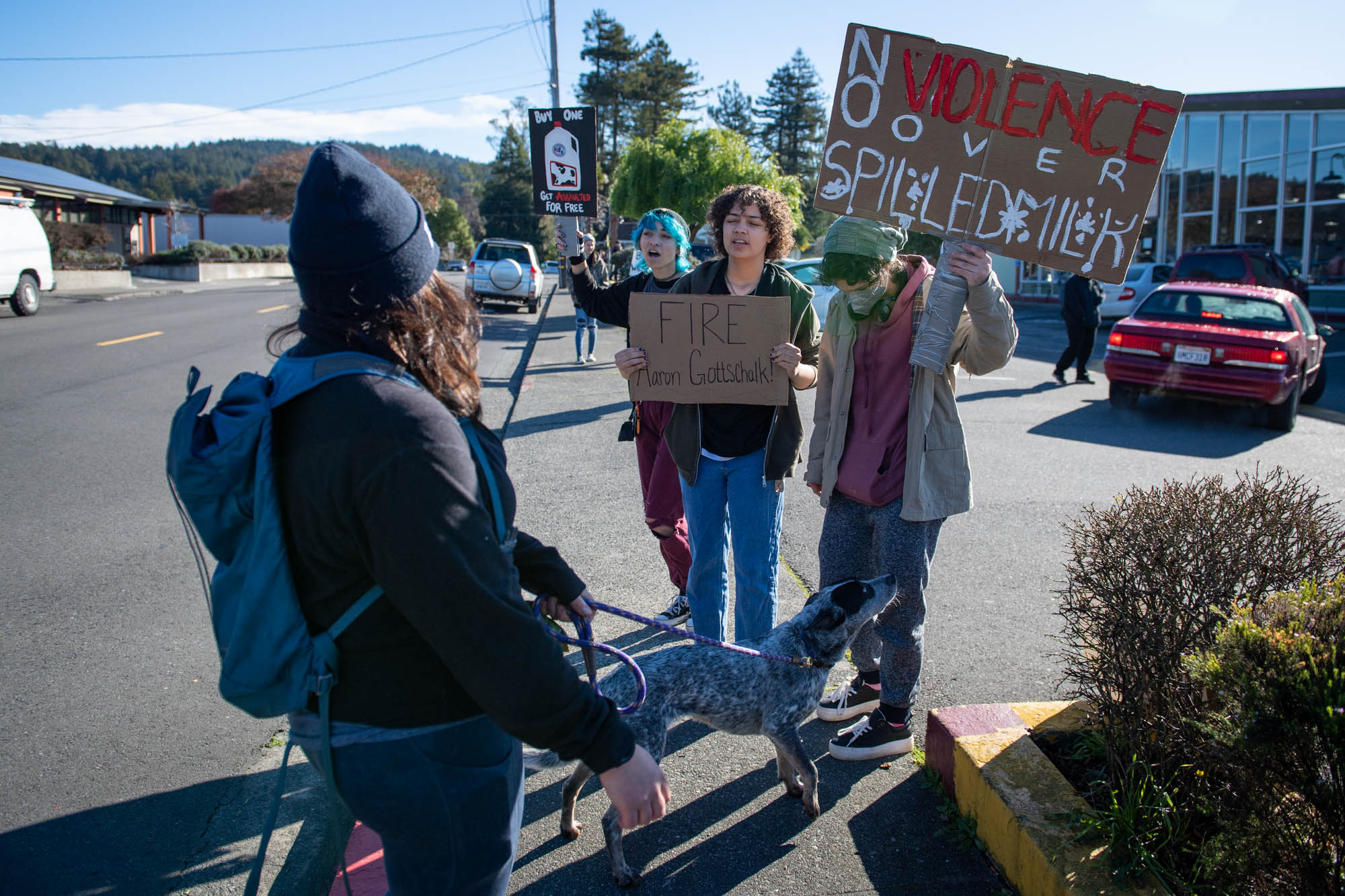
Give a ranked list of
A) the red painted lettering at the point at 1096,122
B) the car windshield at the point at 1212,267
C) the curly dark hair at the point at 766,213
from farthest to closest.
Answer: the car windshield at the point at 1212,267, the curly dark hair at the point at 766,213, the red painted lettering at the point at 1096,122

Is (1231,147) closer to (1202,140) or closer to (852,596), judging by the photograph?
(1202,140)

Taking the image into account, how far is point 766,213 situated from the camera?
3617 millimetres

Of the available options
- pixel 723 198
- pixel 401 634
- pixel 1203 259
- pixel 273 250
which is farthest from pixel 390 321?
pixel 273 250

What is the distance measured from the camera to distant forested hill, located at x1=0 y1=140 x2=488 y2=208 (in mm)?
112875

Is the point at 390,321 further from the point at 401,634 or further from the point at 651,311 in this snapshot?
the point at 651,311

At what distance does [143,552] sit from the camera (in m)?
5.45

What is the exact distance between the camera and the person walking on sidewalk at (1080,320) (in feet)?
38.9

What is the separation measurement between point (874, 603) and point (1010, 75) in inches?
75.6

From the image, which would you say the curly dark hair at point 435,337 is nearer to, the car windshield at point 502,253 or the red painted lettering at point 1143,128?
the red painted lettering at point 1143,128

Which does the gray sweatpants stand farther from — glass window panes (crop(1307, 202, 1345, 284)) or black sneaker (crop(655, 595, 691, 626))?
glass window panes (crop(1307, 202, 1345, 284))

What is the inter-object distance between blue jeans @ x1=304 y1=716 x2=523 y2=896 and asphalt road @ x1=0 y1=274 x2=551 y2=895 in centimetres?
129

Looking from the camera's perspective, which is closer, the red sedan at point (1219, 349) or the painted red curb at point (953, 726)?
the painted red curb at point (953, 726)

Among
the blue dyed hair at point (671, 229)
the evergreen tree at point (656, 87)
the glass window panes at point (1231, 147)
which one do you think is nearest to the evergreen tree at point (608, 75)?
the evergreen tree at point (656, 87)

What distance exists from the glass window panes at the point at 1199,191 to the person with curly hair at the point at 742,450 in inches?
1201
